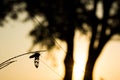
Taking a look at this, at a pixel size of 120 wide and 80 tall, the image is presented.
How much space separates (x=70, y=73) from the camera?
14.7 m

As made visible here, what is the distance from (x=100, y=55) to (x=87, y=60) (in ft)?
2.09

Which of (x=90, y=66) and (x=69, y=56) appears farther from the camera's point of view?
(x=69, y=56)

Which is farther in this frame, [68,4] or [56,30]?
[56,30]

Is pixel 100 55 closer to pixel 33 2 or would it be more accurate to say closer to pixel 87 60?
pixel 87 60

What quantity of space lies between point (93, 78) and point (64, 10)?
323 cm

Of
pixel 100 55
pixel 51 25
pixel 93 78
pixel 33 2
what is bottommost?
pixel 93 78

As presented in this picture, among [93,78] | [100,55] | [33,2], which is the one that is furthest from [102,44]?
[33,2]

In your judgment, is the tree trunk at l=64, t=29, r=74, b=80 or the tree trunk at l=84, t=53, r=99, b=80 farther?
the tree trunk at l=64, t=29, r=74, b=80

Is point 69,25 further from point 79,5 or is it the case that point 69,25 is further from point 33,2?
point 33,2

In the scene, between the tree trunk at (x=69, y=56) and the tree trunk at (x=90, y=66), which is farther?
the tree trunk at (x=69, y=56)

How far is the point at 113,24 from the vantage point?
Result: 14398 millimetres

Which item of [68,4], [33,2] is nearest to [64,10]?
[68,4]

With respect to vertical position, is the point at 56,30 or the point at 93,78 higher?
the point at 56,30

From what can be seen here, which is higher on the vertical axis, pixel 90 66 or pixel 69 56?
pixel 69 56
